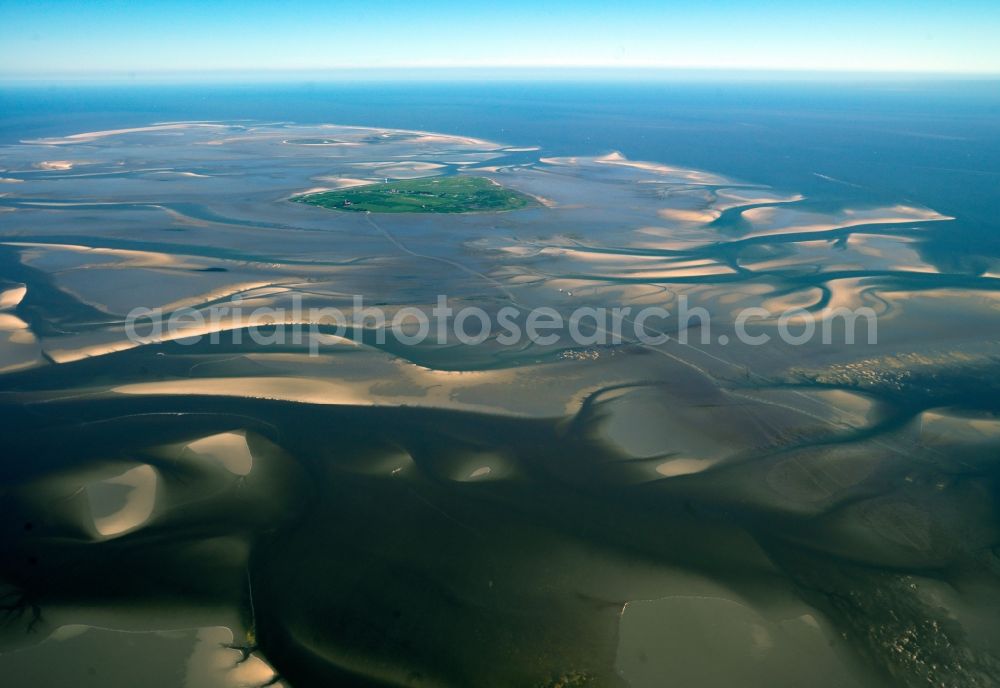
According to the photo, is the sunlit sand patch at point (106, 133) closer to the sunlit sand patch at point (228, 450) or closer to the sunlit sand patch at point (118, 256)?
the sunlit sand patch at point (118, 256)

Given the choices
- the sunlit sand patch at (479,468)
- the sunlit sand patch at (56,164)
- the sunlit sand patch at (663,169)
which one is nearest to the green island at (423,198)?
the sunlit sand patch at (663,169)

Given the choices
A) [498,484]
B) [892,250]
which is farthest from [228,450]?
[892,250]

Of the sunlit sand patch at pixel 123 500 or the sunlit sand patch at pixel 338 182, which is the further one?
the sunlit sand patch at pixel 338 182

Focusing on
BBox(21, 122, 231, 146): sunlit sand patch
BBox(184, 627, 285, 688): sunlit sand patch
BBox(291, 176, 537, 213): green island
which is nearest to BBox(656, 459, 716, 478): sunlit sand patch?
BBox(184, 627, 285, 688): sunlit sand patch

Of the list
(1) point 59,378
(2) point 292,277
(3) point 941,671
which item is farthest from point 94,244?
(3) point 941,671

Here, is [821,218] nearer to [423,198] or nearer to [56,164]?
[423,198]

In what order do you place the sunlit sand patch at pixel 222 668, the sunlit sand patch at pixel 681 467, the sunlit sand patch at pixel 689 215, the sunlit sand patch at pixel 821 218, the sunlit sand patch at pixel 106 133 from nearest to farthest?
the sunlit sand patch at pixel 222 668 < the sunlit sand patch at pixel 681 467 < the sunlit sand patch at pixel 821 218 < the sunlit sand patch at pixel 689 215 < the sunlit sand patch at pixel 106 133
